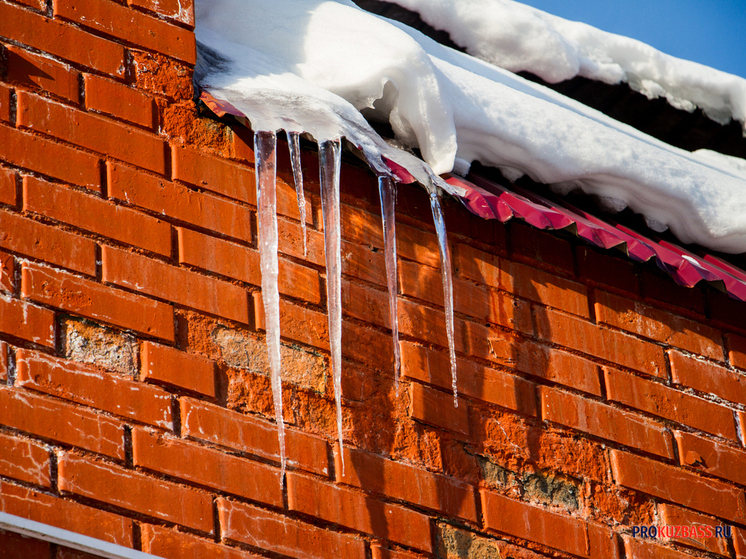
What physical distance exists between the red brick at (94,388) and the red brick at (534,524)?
0.86 meters

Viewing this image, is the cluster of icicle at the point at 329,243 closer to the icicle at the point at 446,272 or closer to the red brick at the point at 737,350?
the icicle at the point at 446,272

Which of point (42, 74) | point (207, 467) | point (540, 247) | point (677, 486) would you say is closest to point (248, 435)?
point (207, 467)

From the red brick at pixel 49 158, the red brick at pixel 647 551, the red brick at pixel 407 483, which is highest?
the red brick at pixel 49 158

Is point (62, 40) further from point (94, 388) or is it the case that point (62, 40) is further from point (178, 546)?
point (178, 546)

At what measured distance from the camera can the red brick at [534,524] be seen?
6.72 feet

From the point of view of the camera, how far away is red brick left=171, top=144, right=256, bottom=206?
2.03m

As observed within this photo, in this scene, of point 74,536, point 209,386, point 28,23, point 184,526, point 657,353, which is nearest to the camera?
point 74,536

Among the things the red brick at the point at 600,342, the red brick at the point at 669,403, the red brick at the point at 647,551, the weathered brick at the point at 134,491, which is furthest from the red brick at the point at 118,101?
the red brick at the point at 647,551

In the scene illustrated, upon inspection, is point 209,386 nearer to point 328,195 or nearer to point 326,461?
point 326,461

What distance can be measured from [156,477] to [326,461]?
1.34 feet

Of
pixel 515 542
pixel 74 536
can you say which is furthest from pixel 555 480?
pixel 74 536

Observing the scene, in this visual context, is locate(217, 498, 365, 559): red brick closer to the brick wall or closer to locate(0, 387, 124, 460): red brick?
the brick wall

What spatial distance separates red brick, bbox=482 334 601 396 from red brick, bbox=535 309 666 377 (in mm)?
42

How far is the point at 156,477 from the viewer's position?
1.69m
